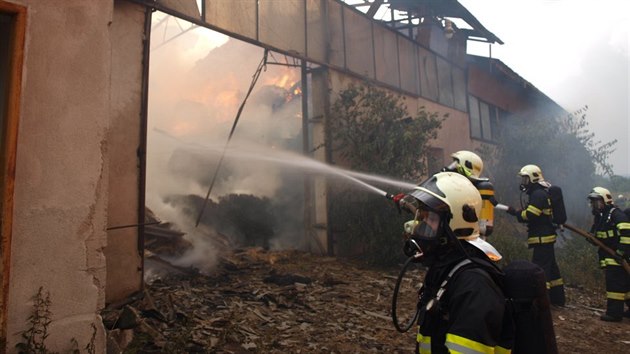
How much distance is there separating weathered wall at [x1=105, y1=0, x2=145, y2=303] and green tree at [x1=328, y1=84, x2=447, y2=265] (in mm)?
4302

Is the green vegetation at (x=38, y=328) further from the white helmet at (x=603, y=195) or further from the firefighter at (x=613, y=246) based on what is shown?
the white helmet at (x=603, y=195)

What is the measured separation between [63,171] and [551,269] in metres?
6.98

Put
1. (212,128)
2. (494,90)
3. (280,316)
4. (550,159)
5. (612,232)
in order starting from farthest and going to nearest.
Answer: (494,90)
(550,159)
(212,128)
(612,232)
(280,316)

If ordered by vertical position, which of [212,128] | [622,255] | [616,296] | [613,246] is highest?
[212,128]

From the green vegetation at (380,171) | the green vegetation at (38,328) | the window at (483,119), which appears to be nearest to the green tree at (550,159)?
the window at (483,119)

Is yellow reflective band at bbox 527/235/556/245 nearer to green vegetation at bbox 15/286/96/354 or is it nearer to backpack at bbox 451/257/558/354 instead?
backpack at bbox 451/257/558/354

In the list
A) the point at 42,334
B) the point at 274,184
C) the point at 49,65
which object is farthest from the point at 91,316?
the point at 274,184

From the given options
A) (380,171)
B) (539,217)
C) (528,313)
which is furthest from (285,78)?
(528,313)

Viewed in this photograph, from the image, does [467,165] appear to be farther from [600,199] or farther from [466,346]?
[466,346]

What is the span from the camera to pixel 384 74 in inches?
444

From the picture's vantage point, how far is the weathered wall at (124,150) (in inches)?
196

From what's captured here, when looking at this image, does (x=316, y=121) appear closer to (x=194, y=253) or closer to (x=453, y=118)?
(x=194, y=253)

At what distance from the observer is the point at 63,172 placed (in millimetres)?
3061

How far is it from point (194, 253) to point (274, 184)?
4.21 meters
